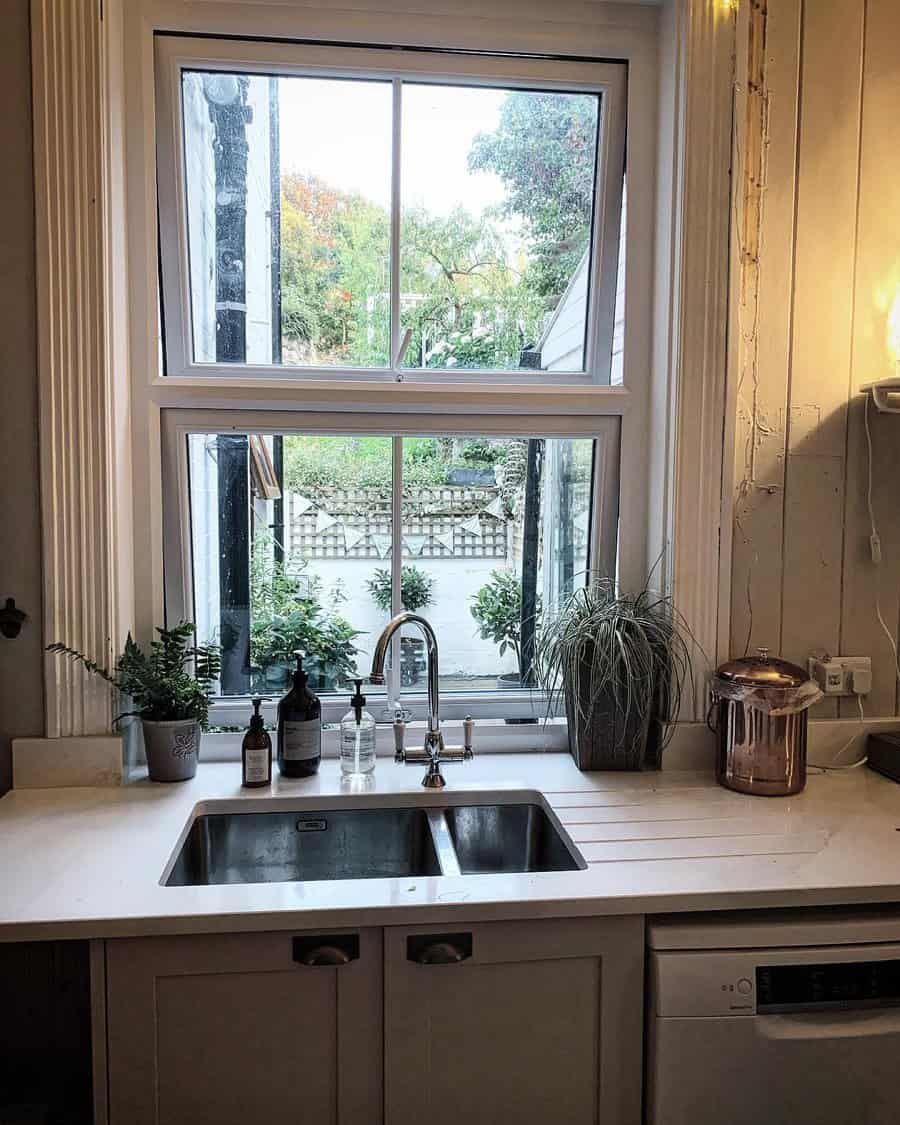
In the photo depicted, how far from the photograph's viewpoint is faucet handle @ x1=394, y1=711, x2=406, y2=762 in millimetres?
1956

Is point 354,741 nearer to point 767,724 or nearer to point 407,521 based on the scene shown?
point 407,521

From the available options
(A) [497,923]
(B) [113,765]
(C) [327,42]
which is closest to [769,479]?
(A) [497,923]

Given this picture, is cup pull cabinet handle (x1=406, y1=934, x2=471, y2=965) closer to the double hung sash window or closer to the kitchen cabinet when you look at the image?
the kitchen cabinet

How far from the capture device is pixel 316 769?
1.93 m

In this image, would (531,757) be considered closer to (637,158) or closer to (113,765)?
(113,765)

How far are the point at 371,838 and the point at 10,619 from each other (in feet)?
2.81

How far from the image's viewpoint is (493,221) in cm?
208

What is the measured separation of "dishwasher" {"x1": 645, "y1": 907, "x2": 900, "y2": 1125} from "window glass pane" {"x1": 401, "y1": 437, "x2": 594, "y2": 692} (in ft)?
2.91

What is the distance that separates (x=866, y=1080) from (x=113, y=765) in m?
1.47

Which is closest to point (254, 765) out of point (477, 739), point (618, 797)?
point (477, 739)

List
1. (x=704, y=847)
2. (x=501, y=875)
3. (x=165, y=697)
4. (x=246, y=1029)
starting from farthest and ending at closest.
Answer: (x=165, y=697)
(x=704, y=847)
(x=501, y=875)
(x=246, y=1029)

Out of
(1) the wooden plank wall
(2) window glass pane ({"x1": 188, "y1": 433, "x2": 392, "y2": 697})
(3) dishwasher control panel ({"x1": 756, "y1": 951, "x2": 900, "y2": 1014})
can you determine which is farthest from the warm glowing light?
(3) dishwasher control panel ({"x1": 756, "y1": 951, "x2": 900, "y2": 1014})

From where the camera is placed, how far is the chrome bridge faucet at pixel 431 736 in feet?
6.10

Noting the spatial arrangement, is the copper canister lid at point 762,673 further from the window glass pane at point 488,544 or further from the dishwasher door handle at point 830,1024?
the dishwasher door handle at point 830,1024
